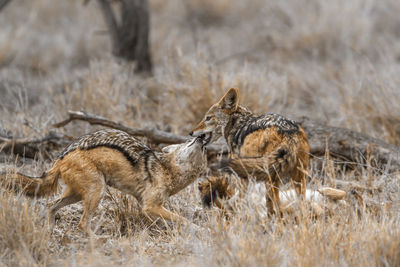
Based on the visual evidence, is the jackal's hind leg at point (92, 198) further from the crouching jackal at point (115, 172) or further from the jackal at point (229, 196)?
the jackal at point (229, 196)

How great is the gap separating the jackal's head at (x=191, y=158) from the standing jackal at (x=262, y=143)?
25 centimetres

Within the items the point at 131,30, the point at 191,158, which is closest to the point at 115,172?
the point at 191,158

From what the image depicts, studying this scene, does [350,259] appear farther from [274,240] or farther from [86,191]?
[86,191]

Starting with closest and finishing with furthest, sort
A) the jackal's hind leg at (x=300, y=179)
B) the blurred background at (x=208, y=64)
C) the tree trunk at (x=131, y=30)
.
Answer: the jackal's hind leg at (x=300, y=179), the blurred background at (x=208, y=64), the tree trunk at (x=131, y=30)

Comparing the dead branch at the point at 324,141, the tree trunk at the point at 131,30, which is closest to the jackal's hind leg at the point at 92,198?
the dead branch at the point at 324,141

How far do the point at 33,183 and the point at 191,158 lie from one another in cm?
128

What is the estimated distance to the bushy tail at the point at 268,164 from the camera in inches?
158

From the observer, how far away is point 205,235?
14.0ft

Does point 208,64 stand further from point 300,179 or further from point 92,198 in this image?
point 92,198

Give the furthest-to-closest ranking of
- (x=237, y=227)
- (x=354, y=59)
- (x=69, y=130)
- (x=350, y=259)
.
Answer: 1. (x=354, y=59)
2. (x=69, y=130)
3. (x=237, y=227)
4. (x=350, y=259)

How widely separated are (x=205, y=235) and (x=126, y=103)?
14.7 feet

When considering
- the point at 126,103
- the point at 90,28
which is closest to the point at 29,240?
the point at 126,103

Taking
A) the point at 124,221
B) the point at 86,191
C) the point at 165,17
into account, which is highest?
the point at 165,17

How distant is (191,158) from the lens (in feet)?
14.9
